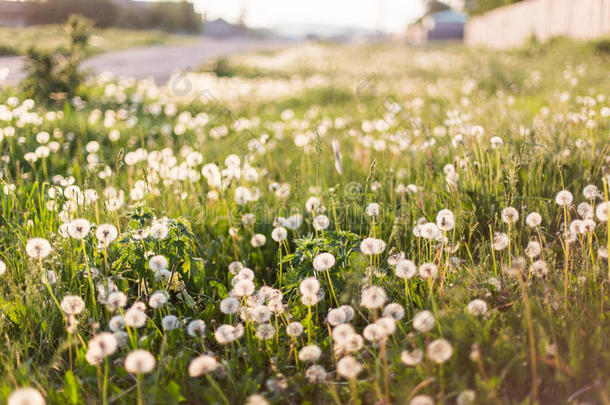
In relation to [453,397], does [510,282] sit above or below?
above

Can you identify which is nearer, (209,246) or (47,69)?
(209,246)

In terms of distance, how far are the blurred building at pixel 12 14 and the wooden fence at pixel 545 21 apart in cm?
1378

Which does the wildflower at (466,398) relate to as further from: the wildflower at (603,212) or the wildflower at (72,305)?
the wildflower at (72,305)

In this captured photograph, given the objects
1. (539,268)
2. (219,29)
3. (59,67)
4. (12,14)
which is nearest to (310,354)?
(539,268)

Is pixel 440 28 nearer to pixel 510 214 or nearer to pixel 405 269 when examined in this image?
pixel 510 214

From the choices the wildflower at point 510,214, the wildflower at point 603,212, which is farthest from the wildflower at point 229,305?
the wildflower at point 603,212

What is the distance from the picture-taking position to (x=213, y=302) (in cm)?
199

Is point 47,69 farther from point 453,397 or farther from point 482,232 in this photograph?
point 453,397

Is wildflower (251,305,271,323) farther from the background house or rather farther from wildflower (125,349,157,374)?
the background house

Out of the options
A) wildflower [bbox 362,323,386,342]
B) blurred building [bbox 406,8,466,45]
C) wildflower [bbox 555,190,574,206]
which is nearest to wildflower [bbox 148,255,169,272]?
wildflower [bbox 362,323,386,342]

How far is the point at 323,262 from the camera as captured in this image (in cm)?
171

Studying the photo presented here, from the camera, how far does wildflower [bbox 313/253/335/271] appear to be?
1.69 metres

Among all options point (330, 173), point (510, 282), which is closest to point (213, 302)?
point (510, 282)

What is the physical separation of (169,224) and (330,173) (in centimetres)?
168
